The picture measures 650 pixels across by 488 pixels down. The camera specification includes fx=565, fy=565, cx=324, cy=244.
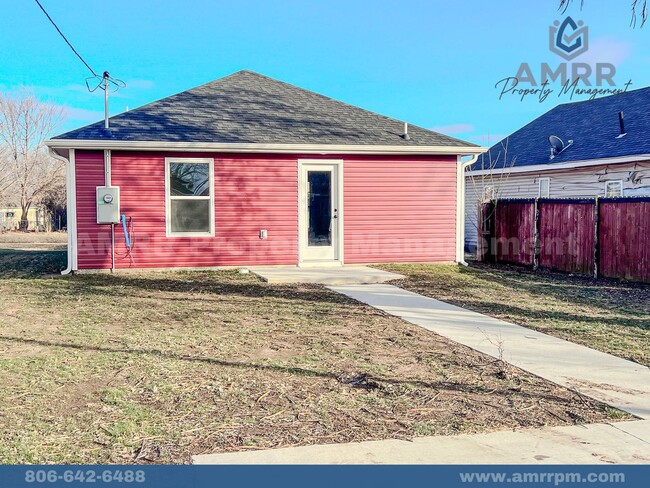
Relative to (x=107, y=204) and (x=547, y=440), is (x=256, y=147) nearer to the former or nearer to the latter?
(x=107, y=204)

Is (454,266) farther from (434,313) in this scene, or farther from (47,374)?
(47,374)

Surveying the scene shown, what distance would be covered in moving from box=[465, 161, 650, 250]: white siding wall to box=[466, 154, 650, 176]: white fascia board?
0.25 m

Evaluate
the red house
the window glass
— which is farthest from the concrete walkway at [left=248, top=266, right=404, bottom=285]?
the window glass

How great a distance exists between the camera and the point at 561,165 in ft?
55.3

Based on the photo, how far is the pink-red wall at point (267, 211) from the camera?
36.0ft

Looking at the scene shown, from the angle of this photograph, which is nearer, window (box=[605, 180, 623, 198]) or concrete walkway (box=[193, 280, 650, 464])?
concrete walkway (box=[193, 280, 650, 464])

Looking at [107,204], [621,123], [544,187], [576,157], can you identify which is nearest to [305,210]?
[107,204]

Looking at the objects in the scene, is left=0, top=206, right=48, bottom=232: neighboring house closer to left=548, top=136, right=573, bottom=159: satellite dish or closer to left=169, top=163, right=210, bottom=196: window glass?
left=169, top=163, right=210, bottom=196: window glass

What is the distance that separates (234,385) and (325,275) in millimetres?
6255

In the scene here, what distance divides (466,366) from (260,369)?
5.70ft

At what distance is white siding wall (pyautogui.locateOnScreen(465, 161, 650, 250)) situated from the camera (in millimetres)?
14828

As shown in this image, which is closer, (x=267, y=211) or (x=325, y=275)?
(x=325, y=275)

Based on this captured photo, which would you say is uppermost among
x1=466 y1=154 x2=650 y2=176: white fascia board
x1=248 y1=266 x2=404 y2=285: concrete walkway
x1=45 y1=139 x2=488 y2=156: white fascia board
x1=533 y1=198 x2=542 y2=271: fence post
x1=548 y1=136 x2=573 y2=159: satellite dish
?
x1=548 y1=136 x2=573 y2=159: satellite dish

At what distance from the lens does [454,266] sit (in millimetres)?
12492
